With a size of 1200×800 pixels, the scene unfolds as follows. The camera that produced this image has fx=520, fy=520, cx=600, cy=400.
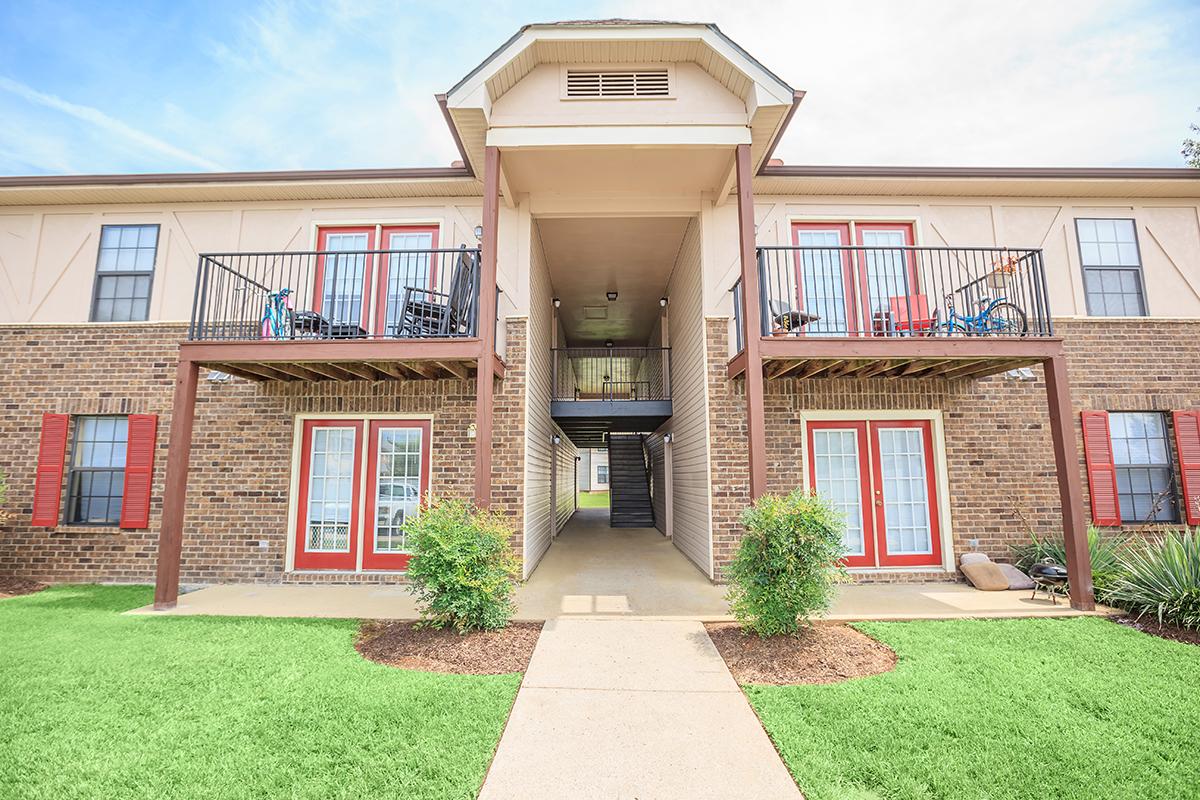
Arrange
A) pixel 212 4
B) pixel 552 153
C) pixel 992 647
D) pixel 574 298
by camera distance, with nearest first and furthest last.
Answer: pixel 992 647 → pixel 552 153 → pixel 212 4 → pixel 574 298

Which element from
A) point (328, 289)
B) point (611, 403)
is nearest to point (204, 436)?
point (328, 289)

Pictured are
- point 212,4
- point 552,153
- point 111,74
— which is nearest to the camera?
point 552,153

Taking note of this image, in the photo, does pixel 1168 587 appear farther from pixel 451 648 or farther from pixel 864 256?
pixel 451 648

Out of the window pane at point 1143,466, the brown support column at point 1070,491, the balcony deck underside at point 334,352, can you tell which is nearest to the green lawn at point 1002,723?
the brown support column at point 1070,491

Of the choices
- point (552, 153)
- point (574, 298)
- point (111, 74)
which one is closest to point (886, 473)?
point (552, 153)

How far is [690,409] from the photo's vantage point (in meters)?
8.52

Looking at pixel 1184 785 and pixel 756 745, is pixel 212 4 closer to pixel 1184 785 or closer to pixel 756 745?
pixel 756 745

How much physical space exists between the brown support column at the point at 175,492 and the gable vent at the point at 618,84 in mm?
5644

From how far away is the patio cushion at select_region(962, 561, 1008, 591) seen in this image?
6.46 metres

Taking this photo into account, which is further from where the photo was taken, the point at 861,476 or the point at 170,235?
the point at 170,235

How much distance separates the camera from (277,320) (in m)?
6.46

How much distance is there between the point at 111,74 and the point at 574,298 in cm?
1335

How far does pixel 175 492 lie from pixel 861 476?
8588 millimetres

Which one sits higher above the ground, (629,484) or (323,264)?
(323,264)
